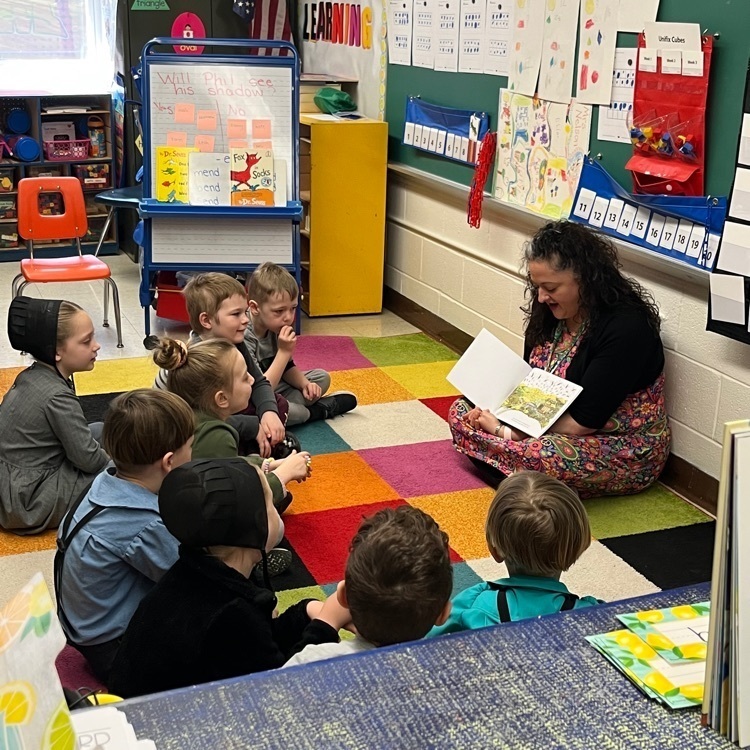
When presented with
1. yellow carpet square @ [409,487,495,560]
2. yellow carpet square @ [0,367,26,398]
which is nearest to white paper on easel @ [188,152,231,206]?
yellow carpet square @ [0,367,26,398]

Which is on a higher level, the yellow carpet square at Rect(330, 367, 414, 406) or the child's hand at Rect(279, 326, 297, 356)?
the child's hand at Rect(279, 326, 297, 356)

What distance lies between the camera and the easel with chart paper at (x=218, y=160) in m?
4.54

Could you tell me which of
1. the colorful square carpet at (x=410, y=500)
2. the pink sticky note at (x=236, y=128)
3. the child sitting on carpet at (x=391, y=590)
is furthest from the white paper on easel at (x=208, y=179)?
the child sitting on carpet at (x=391, y=590)

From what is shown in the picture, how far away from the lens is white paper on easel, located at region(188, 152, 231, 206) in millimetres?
4555

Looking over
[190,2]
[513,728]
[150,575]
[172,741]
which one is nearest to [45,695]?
[172,741]

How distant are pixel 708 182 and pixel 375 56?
2721 millimetres

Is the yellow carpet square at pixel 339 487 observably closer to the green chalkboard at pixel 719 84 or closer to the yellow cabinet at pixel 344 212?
the green chalkboard at pixel 719 84

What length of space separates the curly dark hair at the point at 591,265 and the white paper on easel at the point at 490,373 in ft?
1.09

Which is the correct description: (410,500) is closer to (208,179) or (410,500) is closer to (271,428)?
(271,428)

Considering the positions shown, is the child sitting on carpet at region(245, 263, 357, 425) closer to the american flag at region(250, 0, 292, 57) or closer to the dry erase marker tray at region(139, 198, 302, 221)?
the dry erase marker tray at region(139, 198, 302, 221)

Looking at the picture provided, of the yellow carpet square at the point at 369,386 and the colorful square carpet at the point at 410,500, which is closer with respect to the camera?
the colorful square carpet at the point at 410,500

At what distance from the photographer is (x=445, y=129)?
4.55 m

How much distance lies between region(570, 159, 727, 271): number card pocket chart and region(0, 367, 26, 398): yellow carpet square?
7.61 feet

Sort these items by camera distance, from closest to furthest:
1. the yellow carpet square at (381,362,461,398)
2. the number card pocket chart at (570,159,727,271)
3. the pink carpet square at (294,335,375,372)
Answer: the number card pocket chart at (570,159,727,271) < the yellow carpet square at (381,362,461,398) < the pink carpet square at (294,335,375,372)
